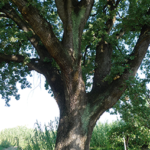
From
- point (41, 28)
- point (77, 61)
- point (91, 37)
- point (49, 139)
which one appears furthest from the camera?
point (49, 139)

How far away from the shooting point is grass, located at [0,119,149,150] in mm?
6847

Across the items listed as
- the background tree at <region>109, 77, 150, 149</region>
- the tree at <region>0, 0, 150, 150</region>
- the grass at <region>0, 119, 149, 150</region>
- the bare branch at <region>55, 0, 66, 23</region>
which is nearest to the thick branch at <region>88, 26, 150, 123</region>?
the tree at <region>0, 0, 150, 150</region>

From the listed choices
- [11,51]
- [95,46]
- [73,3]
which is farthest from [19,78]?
[73,3]

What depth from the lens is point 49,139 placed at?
8.13 m

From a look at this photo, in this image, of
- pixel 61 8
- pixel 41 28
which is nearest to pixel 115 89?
pixel 41 28

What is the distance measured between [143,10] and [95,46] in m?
2.24

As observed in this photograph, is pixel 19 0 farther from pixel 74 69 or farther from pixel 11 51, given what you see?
pixel 11 51

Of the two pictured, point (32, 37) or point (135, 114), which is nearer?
point (135, 114)

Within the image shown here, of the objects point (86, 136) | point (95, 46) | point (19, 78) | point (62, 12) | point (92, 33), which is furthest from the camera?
point (19, 78)

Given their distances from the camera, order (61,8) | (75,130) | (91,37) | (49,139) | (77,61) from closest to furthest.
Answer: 1. (75,130)
2. (77,61)
3. (61,8)
4. (91,37)
5. (49,139)

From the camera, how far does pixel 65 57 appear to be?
5.09 m

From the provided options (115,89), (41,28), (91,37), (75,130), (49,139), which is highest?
(91,37)

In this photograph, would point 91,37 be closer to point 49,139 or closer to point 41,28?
point 41,28

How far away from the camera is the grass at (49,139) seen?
685 cm
